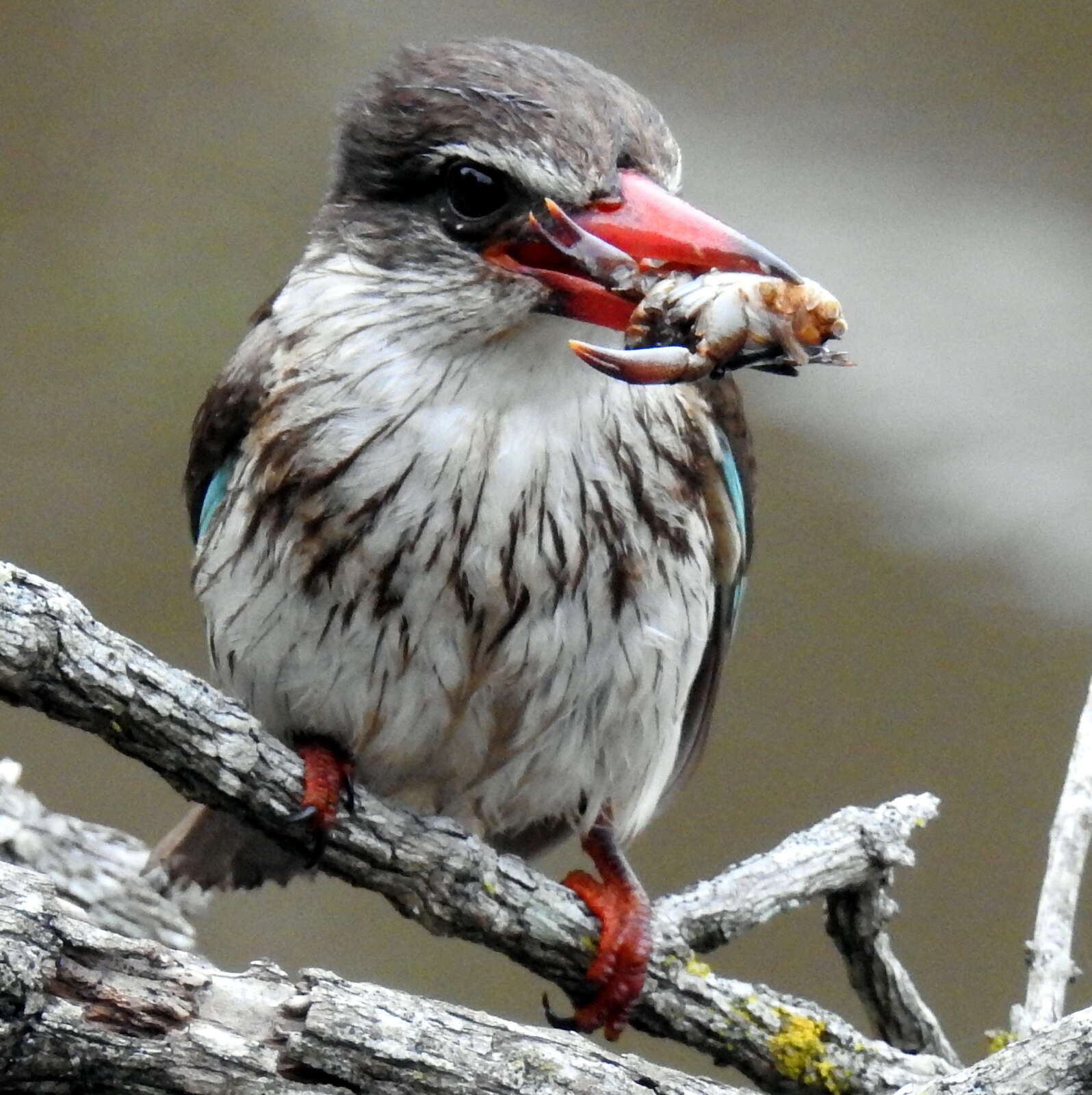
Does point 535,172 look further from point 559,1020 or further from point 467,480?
point 559,1020

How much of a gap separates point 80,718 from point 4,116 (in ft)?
6.54

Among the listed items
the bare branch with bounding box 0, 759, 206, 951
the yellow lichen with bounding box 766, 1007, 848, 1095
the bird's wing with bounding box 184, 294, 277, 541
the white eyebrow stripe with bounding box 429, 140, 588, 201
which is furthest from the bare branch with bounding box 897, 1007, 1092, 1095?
the bare branch with bounding box 0, 759, 206, 951

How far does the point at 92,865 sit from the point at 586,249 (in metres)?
1.32

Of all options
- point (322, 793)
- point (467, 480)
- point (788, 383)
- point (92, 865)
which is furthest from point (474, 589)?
point (788, 383)

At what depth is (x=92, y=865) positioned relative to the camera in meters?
2.58

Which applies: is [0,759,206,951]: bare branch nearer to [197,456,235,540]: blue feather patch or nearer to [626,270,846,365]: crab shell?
[197,456,235,540]: blue feather patch

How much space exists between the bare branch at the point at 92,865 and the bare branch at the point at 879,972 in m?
0.93

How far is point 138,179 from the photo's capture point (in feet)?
10.8

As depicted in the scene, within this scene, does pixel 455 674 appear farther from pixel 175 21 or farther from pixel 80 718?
pixel 175 21

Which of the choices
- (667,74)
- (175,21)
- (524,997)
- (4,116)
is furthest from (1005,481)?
(4,116)

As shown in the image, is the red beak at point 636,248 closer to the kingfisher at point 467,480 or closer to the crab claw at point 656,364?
the kingfisher at point 467,480

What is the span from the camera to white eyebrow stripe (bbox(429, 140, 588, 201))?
173cm

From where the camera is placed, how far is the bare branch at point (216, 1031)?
1.40 meters

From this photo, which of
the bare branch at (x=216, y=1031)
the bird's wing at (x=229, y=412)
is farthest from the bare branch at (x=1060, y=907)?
the bird's wing at (x=229, y=412)
